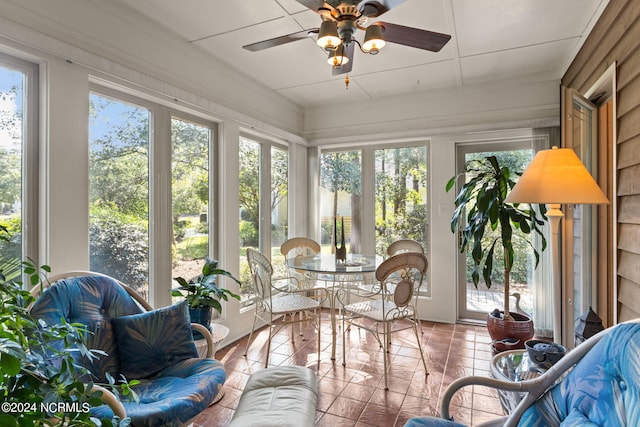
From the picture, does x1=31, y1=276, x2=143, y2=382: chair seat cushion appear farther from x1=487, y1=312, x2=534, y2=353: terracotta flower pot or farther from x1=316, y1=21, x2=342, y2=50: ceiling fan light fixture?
x1=487, y1=312, x2=534, y2=353: terracotta flower pot

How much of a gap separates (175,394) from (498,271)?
11.3ft

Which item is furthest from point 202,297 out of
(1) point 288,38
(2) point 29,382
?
(1) point 288,38

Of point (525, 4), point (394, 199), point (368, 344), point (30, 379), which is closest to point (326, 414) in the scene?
point (368, 344)

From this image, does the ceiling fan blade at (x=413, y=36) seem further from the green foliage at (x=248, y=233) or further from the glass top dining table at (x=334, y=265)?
the green foliage at (x=248, y=233)

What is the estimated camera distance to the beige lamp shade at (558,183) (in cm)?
159

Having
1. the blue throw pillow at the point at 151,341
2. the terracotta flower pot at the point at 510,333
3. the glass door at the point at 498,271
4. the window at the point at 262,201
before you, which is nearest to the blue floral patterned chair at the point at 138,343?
the blue throw pillow at the point at 151,341

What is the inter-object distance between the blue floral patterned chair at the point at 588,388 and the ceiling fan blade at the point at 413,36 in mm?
1578

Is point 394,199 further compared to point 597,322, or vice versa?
point 394,199

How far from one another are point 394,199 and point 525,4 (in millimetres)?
2326

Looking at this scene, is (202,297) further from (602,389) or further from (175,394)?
(602,389)

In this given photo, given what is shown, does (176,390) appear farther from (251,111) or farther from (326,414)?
(251,111)

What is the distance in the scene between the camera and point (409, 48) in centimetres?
292

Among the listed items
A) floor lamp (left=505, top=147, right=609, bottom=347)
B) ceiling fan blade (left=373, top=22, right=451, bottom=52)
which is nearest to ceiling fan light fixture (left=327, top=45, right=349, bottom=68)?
ceiling fan blade (left=373, top=22, right=451, bottom=52)

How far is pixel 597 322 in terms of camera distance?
182 centimetres
